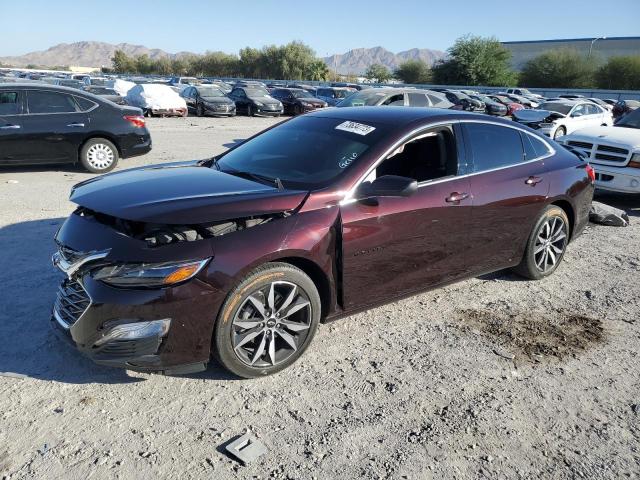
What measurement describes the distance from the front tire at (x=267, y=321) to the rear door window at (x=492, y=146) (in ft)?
6.55

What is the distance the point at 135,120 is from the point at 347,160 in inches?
292

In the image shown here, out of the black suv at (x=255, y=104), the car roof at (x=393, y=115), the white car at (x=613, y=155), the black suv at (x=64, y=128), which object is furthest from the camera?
the black suv at (x=255, y=104)

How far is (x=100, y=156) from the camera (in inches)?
383

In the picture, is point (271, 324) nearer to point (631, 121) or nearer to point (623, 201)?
point (623, 201)

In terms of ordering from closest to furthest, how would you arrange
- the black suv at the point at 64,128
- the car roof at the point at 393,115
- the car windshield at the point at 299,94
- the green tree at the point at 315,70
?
the car roof at the point at 393,115
the black suv at the point at 64,128
the car windshield at the point at 299,94
the green tree at the point at 315,70

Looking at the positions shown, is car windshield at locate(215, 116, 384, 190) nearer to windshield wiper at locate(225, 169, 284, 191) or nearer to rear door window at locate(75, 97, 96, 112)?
windshield wiper at locate(225, 169, 284, 191)

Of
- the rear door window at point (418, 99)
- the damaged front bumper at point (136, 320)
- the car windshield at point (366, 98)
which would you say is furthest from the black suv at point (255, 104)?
the damaged front bumper at point (136, 320)

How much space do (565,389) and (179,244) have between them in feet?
8.71

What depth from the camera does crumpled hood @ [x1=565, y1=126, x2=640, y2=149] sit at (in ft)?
27.9

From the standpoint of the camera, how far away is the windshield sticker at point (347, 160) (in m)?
3.83

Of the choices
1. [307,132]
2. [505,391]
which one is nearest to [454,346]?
[505,391]

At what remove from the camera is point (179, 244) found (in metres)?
3.03

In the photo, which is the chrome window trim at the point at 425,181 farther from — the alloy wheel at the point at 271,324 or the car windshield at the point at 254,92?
the car windshield at the point at 254,92

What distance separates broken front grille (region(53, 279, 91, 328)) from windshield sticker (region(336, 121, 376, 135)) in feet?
7.56
